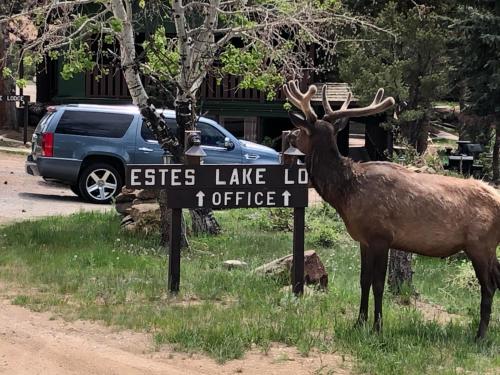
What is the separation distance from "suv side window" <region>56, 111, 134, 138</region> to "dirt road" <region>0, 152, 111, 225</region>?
1531 mm

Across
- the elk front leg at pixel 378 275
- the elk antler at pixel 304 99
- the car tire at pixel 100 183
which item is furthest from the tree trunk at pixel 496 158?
the elk front leg at pixel 378 275

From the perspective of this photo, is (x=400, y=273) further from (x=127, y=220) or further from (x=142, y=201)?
(x=142, y=201)

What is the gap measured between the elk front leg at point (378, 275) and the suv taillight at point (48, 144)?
11.1m

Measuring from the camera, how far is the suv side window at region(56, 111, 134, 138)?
1673 cm

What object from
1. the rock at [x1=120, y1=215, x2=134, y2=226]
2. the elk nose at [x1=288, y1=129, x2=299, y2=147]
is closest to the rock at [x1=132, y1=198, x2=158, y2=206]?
the rock at [x1=120, y1=215, x2=134, y2=226]

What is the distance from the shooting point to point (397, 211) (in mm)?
6809

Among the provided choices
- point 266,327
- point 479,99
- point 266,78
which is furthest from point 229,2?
point 479,99

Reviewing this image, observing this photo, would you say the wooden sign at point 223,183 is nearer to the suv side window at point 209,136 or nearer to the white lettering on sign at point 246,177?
the white lettering on sign at point 246,177

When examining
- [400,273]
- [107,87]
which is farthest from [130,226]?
[107,87]

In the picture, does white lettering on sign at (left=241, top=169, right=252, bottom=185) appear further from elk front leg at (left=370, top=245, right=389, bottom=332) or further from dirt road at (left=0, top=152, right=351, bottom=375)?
dirt road at (left=0, top=152, right=351, bottom=375)

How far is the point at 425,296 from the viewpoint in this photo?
9359 millimetres

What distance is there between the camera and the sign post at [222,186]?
26.5 feet

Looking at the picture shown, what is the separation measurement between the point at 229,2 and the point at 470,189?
605 centimetres

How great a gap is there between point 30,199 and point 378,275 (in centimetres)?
1150
